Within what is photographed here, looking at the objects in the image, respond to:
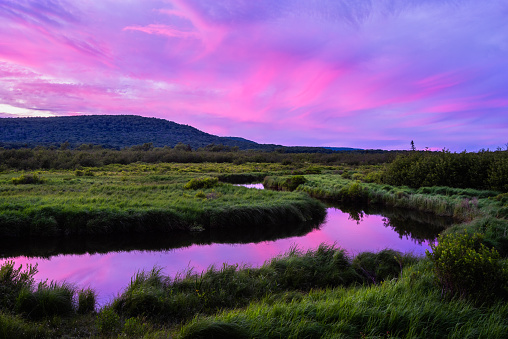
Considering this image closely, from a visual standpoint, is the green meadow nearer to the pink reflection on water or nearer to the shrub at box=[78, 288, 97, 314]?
the shrub at box=[78, 288, 97, 314]

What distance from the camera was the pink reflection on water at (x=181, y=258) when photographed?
8.12m

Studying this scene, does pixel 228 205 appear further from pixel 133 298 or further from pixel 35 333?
pixel 35 333

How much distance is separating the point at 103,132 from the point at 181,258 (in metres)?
139

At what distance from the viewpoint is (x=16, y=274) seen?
20.1 ft

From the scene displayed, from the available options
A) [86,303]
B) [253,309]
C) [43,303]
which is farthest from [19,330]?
[253,309]

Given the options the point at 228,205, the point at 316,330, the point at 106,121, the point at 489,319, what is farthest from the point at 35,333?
the point at 106,121

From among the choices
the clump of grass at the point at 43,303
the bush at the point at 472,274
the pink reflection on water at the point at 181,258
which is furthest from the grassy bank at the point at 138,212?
the bush at the point at 472,274

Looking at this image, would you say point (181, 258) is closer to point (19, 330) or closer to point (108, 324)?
point (108, 324)

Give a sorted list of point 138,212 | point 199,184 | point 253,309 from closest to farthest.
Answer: point 253,309 < point 138,212 < point 199,184

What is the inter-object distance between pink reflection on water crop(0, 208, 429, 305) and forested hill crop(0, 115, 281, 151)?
104233 millimetres

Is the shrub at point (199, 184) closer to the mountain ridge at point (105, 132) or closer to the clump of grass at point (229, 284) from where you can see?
the clump of grass at point (229, 284)

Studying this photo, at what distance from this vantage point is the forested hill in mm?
112250

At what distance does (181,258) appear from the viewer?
394 inches

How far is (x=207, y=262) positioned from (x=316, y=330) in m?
6.14
